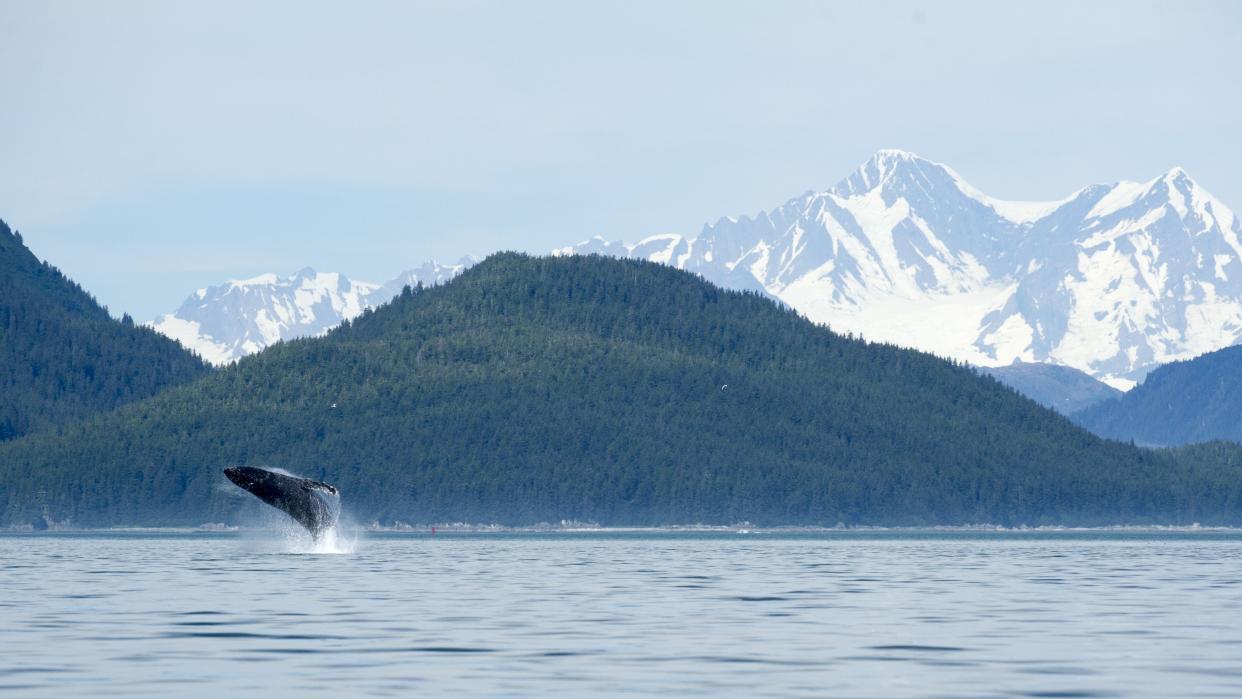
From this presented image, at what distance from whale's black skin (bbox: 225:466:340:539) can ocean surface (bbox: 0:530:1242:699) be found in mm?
6085

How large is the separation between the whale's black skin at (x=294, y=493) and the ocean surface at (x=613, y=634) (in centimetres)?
609

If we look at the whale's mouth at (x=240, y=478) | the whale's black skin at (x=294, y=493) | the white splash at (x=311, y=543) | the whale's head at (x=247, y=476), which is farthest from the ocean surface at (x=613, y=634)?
the white splash at (x=311, y=543)

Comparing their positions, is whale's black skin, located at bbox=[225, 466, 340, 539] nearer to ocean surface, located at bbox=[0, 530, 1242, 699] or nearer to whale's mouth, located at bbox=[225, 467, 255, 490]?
whale's mouth, located at bbox=[225, 467, 255, 490]

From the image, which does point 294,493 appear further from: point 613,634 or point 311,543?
point 613,634

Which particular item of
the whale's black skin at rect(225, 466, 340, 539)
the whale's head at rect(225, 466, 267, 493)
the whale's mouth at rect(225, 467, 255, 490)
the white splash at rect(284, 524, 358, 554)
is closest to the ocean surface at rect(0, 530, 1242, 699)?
the whale's mouth at rect(225, 467, 255, 490)

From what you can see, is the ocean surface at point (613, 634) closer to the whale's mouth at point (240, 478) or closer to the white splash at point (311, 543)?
the whale's mouth at point (240, 478)

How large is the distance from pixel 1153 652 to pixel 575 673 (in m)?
17.1

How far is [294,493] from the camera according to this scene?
5138 inches

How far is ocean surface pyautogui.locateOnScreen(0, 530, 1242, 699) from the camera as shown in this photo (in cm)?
5266

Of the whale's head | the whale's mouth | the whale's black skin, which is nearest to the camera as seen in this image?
the whale's mouth

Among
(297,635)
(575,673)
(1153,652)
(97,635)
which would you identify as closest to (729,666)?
(575,673)

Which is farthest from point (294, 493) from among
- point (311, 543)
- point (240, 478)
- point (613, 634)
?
point (613, 634)

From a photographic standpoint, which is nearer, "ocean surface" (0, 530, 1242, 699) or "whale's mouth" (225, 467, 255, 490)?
"ocean surface" (0, 530, 1242, 699)

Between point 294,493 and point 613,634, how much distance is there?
65.6 metres
